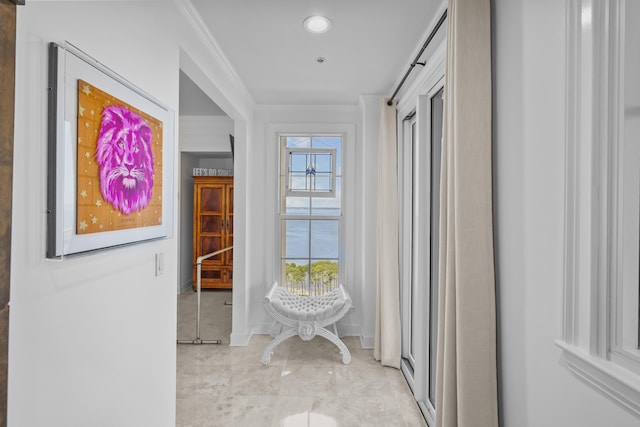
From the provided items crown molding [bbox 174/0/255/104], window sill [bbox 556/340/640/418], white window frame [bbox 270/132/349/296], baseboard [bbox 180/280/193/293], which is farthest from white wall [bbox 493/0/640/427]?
baseboard [bbox 180/280/193/293]

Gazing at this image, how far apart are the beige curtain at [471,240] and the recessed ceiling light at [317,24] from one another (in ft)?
2.94

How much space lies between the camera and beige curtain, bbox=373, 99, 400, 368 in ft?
10.2

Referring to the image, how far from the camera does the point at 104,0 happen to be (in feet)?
4.04

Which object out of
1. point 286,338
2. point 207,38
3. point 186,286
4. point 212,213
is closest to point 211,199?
point 212,213

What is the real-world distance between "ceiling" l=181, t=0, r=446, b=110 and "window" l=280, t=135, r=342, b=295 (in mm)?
719

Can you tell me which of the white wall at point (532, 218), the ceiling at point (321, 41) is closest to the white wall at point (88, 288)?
the ceiling at point (321, 41)

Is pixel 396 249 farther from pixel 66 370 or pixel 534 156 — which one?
pixel 66 370

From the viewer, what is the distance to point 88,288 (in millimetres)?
1164

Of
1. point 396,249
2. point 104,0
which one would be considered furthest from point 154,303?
point 396,249

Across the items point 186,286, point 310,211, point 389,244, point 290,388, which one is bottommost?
point 290,388

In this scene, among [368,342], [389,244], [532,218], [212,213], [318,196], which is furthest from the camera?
[212,213]

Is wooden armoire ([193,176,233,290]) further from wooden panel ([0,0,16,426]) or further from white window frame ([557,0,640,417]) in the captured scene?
white window frame ([557,0,640,417])

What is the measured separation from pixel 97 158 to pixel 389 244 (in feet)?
8.01

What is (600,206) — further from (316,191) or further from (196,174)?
(196,174)
